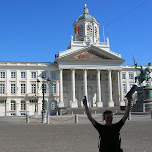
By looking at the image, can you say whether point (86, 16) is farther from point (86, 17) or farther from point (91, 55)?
point (91, 55)

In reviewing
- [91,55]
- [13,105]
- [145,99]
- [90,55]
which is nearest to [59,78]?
[90,55]

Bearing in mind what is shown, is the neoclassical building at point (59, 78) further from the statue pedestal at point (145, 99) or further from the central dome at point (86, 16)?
the statue pedestal at point (145, 99)

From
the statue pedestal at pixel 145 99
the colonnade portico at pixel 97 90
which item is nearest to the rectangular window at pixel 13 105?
the colonnade portico at pixel 97 90

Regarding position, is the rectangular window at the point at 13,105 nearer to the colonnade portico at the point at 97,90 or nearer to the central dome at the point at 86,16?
the colonnade portico at the point at 97,90

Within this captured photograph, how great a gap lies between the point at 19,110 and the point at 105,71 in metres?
24.7

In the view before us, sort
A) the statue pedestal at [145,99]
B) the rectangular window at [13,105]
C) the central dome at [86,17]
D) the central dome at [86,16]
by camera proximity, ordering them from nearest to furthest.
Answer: the statue pedestal at [145,99] → the rectangular window at [13,105] → the central dome at [86,17] → the central dome at [86,16]

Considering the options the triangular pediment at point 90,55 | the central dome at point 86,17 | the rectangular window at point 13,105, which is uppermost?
the central dome at point 86,17

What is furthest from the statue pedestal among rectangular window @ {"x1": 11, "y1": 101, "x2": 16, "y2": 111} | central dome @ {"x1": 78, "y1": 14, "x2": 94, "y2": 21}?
central dome @ {"x1": 78, "y1": 14, "x2": 94, "y2": 21}

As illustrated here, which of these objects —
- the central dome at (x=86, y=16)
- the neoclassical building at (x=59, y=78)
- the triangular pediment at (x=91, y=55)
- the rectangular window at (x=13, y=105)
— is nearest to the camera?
the neoclassical building at (x=59, y=78)

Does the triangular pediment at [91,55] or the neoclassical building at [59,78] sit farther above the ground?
the triangular pediment at [91,55]

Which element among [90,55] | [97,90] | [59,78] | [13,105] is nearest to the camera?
[59,78]

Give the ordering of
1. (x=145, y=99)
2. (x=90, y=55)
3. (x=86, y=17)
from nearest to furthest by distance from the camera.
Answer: (x=145, y=99) < (x=90, y=55) < (x=86, y=17)

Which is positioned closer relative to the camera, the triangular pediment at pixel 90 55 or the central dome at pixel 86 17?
the triangular pediment at pixel 90 55

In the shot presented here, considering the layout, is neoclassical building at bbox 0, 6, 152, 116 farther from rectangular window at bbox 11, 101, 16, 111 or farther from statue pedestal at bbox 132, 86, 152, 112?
statue pedestal at bbox 132, 86, 152, 112
